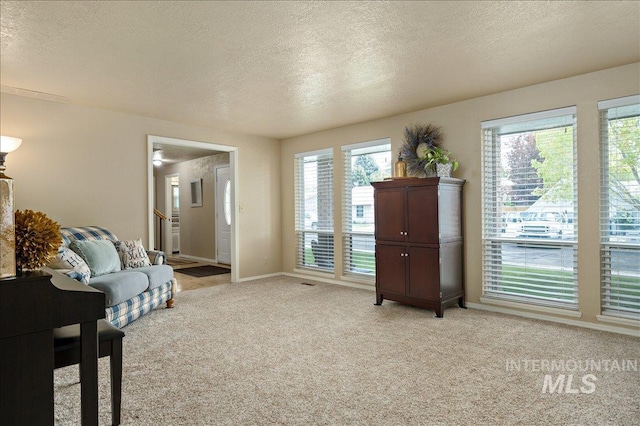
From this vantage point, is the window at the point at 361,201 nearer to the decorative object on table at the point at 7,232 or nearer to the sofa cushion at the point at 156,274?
the sofa cushion at the point at 156,274

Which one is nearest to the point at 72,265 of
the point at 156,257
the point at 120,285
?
the point at 120,285

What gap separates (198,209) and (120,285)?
5531mm

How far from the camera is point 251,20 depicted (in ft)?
8.40

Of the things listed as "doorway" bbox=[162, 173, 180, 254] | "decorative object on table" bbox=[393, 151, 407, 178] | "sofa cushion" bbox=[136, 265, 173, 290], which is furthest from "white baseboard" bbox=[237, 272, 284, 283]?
"doorway" bbox=[162, 173, 180, 254]

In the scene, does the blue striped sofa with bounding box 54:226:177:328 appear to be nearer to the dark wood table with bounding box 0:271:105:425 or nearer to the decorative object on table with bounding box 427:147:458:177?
the dark wood table with bounding box 0:271:105:425

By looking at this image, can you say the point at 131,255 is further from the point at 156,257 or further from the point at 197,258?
the point at 197,258

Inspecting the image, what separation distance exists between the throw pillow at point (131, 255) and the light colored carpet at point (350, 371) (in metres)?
0.59

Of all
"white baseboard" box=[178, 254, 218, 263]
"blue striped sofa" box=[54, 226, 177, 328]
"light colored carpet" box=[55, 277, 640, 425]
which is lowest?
"light colored carpet" box=[55, 277, 640, 425]

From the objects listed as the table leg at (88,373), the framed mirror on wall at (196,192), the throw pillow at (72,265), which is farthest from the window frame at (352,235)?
the table leg at (88,373)

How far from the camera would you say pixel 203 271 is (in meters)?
7.27

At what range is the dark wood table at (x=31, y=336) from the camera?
4.00 feet

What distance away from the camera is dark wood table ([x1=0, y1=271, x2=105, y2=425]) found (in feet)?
4.00

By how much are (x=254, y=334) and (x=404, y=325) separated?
4.84 ft

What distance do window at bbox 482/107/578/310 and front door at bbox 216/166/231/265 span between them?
5.24 m
